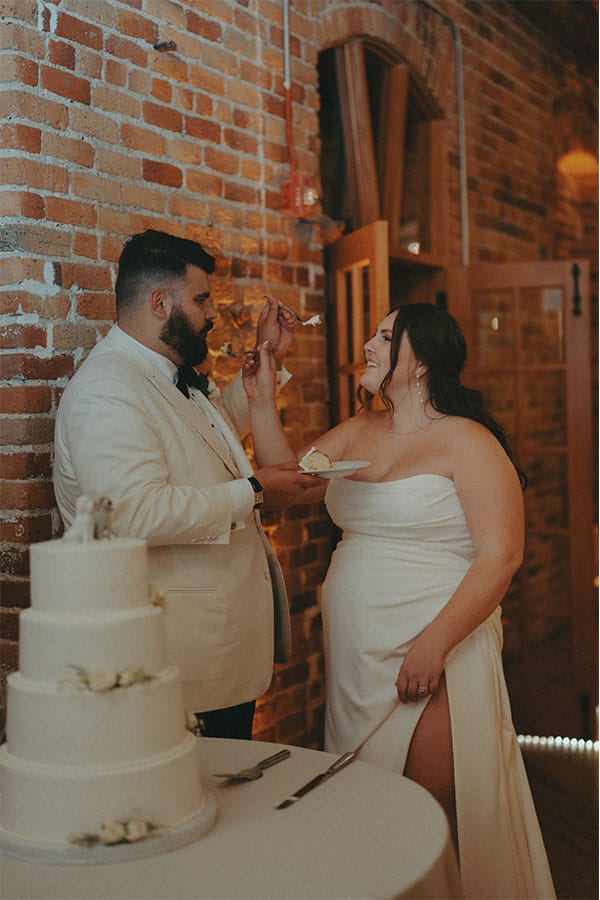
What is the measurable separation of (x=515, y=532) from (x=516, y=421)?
2.38 m

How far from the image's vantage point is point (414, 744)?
8.34 feet

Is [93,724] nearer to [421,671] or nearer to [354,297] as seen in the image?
[421,671]

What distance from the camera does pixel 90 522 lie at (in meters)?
1.58

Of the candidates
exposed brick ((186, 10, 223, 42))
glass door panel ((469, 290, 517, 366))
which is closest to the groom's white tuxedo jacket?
exposed brick ((186, 10, 223, 42))

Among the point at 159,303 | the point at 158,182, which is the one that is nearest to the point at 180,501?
the point at 159,303

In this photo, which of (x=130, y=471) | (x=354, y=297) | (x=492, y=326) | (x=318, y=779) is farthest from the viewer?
(x=492, y=326)

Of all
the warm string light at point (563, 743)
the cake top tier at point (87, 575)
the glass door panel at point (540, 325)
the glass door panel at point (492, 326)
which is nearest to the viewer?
the cake top tier at point (87, 575)

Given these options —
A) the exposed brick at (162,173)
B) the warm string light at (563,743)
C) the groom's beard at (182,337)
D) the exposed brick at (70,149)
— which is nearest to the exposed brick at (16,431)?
the groom's beard at (182,337)

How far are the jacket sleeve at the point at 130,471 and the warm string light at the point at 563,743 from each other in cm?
275

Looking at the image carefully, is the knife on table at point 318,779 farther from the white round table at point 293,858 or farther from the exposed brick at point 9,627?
the exposed brick at point 9,627

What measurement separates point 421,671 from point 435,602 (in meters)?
0.21

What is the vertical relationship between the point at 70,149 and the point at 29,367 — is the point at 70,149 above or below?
above

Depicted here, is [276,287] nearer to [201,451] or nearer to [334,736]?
[201,451]

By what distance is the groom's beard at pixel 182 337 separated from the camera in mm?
2629
